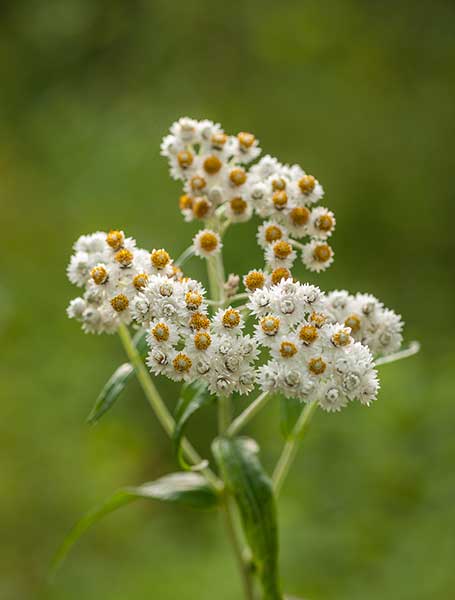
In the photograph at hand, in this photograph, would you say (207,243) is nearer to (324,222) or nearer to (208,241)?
(208,241)

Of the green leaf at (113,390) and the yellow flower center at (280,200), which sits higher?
the yellow flower center at (280,200)

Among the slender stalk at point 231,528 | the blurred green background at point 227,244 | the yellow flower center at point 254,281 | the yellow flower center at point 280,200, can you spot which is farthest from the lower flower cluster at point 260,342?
the blurred green background at point 227,244

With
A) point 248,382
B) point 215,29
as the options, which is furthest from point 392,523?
point 215,29

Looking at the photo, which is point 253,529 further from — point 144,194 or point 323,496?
point 144,194

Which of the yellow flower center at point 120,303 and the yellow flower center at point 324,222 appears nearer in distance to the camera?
the yellow flower center at point 120,303

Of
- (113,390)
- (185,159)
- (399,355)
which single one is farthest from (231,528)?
(185,159)

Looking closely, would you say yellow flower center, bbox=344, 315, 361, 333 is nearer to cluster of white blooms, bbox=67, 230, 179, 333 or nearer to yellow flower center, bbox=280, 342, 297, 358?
yellow flower center, bbox=280, 342, 297, 358

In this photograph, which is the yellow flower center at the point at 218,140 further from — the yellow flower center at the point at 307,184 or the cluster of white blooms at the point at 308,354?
the cluster of white blooms at the point at 308,354
